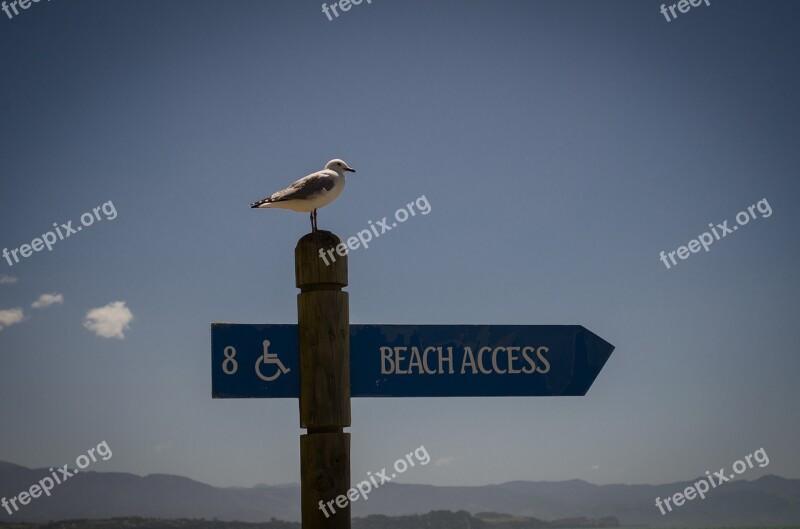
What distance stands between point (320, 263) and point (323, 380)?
2.03 ft

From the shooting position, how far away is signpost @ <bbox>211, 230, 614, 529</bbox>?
16.6 feet

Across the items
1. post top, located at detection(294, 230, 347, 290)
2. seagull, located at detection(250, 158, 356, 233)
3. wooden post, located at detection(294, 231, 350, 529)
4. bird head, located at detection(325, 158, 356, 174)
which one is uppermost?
bird head, located at detection(325, 158, 356, 174)

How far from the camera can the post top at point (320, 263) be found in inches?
204

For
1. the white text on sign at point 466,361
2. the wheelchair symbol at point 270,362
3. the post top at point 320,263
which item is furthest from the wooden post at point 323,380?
the white text on sign at point 466,361

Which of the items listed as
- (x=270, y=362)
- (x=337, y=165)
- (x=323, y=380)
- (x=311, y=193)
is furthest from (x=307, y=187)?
(x=323, y=380)

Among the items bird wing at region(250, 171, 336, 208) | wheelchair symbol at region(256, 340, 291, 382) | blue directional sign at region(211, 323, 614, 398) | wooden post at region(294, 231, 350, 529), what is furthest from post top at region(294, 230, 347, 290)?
bird wing at region(250, 171, 336, 208)

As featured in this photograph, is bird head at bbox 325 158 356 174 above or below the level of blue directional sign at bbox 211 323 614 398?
above

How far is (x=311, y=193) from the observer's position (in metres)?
6.31

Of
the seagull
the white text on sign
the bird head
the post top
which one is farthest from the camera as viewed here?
the bird head

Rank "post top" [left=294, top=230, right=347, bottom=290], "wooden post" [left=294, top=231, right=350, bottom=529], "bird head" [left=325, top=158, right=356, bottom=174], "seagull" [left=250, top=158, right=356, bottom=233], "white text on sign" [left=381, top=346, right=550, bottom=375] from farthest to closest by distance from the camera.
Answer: "bird head" [left=325, top=158, right=356, bottom=174]
"seagull" [left=250, top=158, right=356, bottom=233]
"white text on sign" [left=381, top=346, right=550, bottom=375]
"post top" [left=294, top=230, right=347, bottom=290]
"wooden post" [left=294, top=231, right=350, bottom=529]

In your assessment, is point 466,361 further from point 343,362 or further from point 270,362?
point 270,362

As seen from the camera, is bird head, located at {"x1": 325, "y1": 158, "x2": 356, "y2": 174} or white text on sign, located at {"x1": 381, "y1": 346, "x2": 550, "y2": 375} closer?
white text on sign, located at {"x1": 381, "y1": 346, "x2": 550, "y2": 375}

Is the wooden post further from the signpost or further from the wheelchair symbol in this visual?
the wheelchair symbol

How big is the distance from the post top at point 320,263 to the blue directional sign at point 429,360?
11.2 inches
